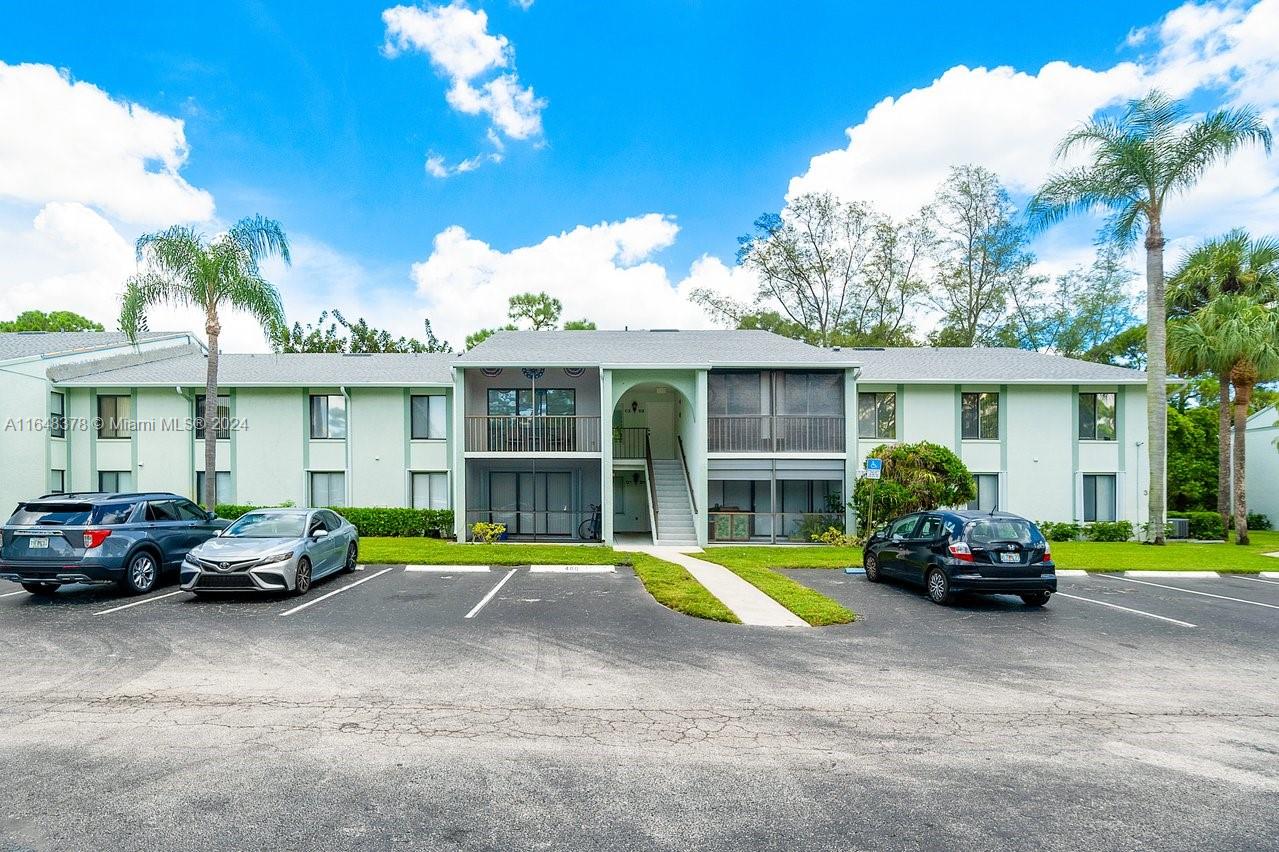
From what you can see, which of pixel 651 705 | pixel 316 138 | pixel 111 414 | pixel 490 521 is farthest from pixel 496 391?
pixel 651 705

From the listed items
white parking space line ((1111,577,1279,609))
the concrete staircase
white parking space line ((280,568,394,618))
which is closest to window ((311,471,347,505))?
white parking space line ((280,568,394,618))

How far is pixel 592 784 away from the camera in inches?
175

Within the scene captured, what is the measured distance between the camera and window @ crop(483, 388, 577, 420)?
21641 millimetres

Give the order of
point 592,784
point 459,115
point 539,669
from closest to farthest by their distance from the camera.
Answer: point 592,784 → point 539,669 → point 459,115

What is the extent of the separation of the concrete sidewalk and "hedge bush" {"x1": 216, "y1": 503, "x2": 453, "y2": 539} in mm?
8142

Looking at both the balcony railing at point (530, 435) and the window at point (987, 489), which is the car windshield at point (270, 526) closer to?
the balcony railing at point (530, 435)

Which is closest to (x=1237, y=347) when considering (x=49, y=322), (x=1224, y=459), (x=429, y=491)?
(x=1224, y=459)

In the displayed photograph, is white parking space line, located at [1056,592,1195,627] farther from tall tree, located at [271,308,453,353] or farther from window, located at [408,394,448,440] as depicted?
tall tree, located at [271,308,453,353]

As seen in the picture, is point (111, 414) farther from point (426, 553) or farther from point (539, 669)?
point (539, 669)

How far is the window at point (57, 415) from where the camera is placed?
2117cm

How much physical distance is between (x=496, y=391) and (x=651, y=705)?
16.8 m

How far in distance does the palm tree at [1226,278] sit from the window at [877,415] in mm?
10686

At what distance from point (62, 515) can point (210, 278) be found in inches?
351

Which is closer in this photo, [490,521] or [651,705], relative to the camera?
[651,705]
